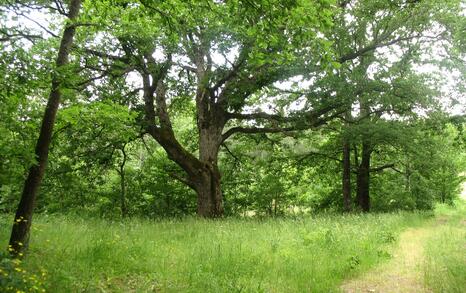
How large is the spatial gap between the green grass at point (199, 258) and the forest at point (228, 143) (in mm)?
50

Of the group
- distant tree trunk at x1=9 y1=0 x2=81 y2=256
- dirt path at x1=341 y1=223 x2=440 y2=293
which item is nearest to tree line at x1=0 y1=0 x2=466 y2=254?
distant tree trunk at x1=9 y1=0 x2=81 y2=256

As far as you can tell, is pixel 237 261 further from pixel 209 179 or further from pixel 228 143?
pixel 228 143

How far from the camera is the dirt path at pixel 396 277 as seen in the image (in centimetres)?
671

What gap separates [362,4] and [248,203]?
49.2ft

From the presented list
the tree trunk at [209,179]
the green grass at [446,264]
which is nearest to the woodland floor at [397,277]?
the green grass at [446,264]

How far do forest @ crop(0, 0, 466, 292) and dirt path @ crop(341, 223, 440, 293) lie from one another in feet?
0.19

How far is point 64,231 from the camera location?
31.7 feet

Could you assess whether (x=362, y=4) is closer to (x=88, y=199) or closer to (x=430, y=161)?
(x=430, y=161)

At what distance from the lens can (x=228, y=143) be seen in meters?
22.2

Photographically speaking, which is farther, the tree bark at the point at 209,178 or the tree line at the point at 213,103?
the tree bark at the point at 209,178

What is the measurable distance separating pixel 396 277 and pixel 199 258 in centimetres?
368

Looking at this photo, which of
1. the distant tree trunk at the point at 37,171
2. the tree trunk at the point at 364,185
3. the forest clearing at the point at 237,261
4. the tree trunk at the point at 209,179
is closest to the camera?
the forest clearing at the point at 237,261

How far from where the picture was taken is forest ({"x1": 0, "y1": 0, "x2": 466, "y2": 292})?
21.3 ft

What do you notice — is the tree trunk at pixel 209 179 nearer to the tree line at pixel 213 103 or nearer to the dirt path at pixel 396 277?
the tree line at pixel 213 103
